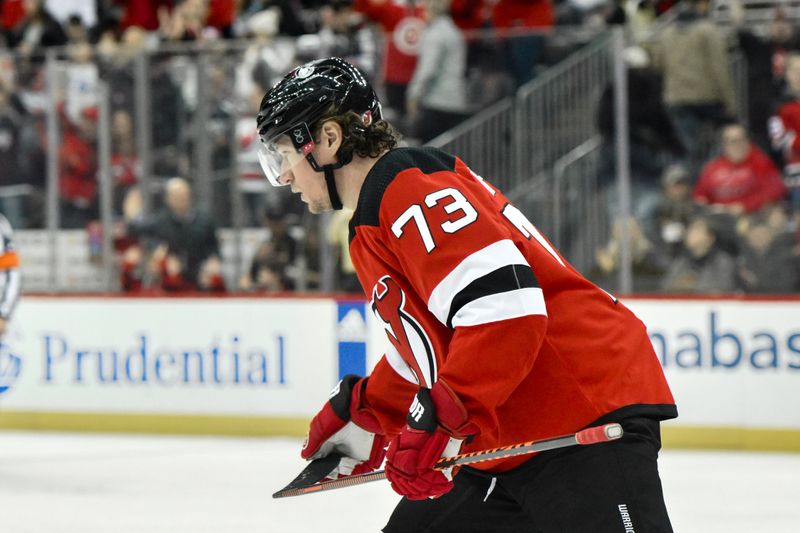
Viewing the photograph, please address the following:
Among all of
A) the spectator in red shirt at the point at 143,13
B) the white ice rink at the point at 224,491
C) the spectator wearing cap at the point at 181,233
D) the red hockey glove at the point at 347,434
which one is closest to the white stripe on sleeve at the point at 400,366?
the red hockey glove at the point at 347,434

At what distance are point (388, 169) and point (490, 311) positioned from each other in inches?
12.4

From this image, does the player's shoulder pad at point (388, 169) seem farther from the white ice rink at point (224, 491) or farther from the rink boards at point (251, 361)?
the rink boards at point (251, 361)

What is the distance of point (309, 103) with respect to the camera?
7.64ft

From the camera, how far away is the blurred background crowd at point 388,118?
7.27 metres

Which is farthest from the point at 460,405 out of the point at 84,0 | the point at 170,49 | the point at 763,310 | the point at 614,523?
the point at 84,0

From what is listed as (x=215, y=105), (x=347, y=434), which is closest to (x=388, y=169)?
(x=347, y=434)

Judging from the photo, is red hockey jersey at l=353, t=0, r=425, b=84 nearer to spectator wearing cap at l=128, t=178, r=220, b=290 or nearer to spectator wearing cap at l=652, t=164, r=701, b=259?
spectator wearing cap at l=128, t=178, r=220, b=290

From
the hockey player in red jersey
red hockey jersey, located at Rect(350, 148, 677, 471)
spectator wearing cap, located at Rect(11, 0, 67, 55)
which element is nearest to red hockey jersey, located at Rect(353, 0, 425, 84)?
spectator wearing cap, located at Rect(11, 0, 67, 55)

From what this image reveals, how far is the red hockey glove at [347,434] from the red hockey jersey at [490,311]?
0.27m

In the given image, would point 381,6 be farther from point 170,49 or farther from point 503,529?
point 503,529

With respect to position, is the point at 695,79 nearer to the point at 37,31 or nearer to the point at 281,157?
the point at 37,31

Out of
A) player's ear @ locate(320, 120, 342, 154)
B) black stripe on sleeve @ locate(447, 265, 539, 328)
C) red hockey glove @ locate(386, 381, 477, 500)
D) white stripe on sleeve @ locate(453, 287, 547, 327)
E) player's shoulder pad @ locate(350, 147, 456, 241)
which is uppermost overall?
player's ear @ locate(320, 120, 342, 154)

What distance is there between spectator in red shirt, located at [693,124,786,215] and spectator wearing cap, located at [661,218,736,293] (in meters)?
0.16

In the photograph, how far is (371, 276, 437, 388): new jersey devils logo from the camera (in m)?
2.29
